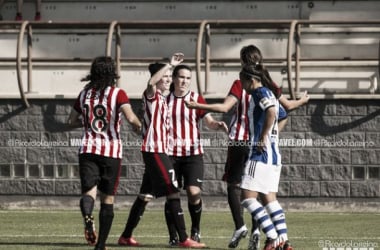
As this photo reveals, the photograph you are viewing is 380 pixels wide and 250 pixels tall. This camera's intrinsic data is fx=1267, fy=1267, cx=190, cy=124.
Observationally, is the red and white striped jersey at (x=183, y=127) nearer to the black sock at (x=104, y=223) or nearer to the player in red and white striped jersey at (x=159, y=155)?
the player in red and white striped jersey at (x=159, y=155)

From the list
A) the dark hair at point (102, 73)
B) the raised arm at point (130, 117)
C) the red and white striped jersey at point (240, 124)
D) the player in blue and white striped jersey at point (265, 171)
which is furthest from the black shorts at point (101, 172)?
the red and white striped jersey at point (240, 124)

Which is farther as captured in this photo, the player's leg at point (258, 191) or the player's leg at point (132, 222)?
the player's leg at point (132, 222)

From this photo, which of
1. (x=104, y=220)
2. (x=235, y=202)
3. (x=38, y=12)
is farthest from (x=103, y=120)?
(x=38, y=12)

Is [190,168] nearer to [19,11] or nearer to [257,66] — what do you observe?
[257,66]

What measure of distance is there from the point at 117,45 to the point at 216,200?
288cm

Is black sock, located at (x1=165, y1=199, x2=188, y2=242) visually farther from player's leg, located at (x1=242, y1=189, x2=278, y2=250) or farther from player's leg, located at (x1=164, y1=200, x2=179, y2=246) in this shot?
player's leg, located at (x1=242, y1=189, x2=278, y2=250)

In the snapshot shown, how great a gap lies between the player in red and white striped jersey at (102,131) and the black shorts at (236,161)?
155 centimetres

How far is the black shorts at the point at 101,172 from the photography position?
484 inches

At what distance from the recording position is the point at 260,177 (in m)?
11.8

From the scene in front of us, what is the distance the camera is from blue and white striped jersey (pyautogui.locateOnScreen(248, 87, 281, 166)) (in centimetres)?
1182

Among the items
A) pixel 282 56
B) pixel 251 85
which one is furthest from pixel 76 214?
pixel 251 85

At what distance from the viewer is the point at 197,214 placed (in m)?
13.8

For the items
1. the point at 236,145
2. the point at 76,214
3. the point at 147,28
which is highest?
the point at 147,28

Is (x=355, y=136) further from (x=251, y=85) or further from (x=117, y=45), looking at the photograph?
(x=251, y=85)
